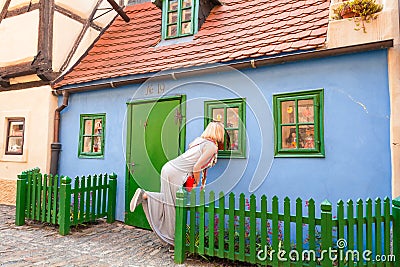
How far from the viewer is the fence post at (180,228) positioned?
4.23m

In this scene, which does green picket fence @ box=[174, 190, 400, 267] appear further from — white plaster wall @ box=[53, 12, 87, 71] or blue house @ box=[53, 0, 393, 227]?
white plaster wall @ box=[53, 12, 87, 71]

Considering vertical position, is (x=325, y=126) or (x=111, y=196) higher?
(x=325, y=126)

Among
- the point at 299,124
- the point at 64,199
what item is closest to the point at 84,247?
the point at 64,199

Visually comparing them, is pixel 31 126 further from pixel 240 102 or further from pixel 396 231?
pixel 396 231

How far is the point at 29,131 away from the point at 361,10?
7414 millimetres

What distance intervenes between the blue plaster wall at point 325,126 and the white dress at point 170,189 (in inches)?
31.6

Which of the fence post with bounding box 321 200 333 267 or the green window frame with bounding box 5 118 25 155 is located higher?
the green window frame with bounding box 5 118 25 155

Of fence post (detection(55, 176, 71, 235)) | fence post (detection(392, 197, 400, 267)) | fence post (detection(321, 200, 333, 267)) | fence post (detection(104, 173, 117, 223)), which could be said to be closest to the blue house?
fence post (detection(104, 173, 117, 223))

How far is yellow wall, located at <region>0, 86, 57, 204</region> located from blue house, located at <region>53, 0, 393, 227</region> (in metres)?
0.36

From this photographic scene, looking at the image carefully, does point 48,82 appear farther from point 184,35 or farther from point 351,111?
point 351,111

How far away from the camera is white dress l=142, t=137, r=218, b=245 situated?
4617 mm

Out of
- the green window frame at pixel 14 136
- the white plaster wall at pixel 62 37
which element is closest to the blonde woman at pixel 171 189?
the white plaster wall at pixel 62 37

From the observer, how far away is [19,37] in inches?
304

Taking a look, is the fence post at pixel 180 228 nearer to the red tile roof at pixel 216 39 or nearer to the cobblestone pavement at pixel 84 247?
the cobblestone pavement at pixel 84 247
